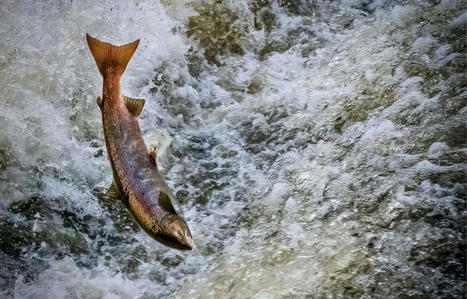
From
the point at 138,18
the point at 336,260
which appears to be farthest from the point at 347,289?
the point at 138,18

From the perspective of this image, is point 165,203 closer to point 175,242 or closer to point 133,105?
point 175,242

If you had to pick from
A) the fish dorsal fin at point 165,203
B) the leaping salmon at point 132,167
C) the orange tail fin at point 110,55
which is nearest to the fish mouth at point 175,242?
the leaping salmon at point 132,167

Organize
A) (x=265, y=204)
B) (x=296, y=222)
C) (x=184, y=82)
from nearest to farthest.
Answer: (x=296, y=222) < (x=265, y=204) < (x=184, y=82)

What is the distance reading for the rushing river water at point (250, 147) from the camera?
224 cm

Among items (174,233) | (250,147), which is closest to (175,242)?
(174,233)

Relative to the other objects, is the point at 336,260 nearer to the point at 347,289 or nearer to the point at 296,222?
the point at 347,289

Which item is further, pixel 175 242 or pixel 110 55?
pixel 110 55

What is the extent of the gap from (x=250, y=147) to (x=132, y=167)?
102 centimetres

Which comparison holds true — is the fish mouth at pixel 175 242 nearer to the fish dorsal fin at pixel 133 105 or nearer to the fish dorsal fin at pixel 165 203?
the fish dorsal fin at pixel 165 203

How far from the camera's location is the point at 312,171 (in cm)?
266

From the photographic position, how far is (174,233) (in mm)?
1915

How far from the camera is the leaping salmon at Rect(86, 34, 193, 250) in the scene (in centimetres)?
195

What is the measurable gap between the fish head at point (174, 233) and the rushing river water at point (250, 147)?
1.55ft

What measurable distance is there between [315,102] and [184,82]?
35.8 inches
